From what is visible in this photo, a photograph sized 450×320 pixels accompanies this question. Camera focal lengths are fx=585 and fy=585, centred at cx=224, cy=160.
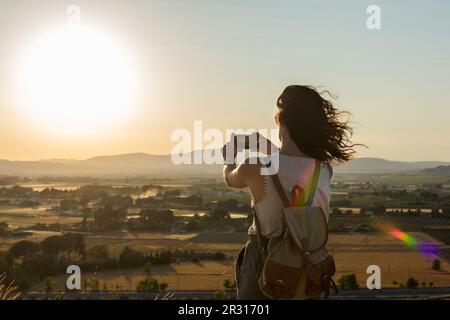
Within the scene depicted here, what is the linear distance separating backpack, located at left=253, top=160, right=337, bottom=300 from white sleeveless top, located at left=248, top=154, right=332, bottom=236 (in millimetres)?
27

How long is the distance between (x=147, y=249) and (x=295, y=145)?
35953mm

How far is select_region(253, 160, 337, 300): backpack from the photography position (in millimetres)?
2498

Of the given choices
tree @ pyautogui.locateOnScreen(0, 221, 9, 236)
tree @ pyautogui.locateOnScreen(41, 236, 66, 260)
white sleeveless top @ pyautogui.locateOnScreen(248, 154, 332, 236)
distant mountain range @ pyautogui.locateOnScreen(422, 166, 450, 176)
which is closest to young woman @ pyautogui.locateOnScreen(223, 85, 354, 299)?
white sleeveless top @ pyautogui.locateOnScreen(248, 154, 332, 236)

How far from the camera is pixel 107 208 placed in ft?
158

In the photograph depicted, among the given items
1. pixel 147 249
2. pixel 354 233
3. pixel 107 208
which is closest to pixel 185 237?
pixel 147 249

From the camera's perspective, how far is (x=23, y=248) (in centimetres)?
3127

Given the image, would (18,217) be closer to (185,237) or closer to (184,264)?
(185,237)

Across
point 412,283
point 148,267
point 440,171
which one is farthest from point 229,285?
point 440,171

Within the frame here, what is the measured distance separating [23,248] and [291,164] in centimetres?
3111

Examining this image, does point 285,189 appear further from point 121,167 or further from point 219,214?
point 121,167

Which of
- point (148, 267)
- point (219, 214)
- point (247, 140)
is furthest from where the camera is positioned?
point (219, 214)

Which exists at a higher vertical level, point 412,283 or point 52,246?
point 52,246
